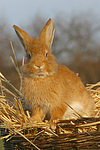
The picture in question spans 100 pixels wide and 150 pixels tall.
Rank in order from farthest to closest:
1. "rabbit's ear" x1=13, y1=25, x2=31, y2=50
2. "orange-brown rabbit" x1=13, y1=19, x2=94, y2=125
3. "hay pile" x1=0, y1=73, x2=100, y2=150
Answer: "rabbit's ear" x1=13, y1=25, x2=31, y2=50
"orange-brown rabbit" x1=13, y1=19, x2=94, y2=125
"hay pile" x1=0, y1=73, x2=100, y2=150

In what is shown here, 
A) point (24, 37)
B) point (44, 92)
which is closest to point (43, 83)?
point (44, 92)

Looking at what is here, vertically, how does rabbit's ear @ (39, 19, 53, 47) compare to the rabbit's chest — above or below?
above

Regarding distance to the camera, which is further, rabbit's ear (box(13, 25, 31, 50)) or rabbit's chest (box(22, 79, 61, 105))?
rabbit's ear (box(13, 25, 31, 50))

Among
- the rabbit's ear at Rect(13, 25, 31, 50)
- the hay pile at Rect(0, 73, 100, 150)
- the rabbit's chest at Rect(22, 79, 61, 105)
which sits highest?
the rabbit's ear at Rect(13, 25, 31, 50)

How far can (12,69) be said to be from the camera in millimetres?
6289

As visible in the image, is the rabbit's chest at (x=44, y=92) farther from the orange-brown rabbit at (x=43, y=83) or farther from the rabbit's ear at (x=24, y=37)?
the rabbit's ear at (x=24, y=37)

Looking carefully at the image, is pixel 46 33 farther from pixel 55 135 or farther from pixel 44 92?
pixel 55 135

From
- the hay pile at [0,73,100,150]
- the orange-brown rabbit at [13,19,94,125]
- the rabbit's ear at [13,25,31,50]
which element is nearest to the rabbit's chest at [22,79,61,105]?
the orange-brown rabbit at [13,19,94,125]

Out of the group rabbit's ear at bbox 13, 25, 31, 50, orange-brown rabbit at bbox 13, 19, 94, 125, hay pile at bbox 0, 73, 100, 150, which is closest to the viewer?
hay pile at bbox 0, 73, 100, 150

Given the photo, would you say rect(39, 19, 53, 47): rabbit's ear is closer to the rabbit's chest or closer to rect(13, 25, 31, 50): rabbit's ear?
rect(13, 25, 31, 50): rabbit's ear

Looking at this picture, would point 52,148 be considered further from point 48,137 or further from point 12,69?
point 12,69

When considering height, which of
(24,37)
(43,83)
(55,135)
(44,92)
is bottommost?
(55,135)

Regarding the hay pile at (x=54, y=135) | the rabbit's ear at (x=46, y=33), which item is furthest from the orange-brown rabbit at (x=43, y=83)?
the hay pile at (x=54, y=135)

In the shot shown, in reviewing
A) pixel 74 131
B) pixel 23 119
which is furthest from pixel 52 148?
pixel 23 119
